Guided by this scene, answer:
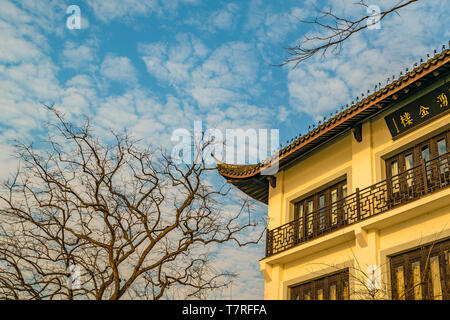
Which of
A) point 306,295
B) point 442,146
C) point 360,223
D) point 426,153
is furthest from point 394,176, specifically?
point 306,295

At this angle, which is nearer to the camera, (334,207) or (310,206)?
(334,207)

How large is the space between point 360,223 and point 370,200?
2.52ft

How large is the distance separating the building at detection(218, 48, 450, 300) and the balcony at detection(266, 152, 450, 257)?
0.02 metres

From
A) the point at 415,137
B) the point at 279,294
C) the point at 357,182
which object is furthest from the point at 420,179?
the point at 279,294

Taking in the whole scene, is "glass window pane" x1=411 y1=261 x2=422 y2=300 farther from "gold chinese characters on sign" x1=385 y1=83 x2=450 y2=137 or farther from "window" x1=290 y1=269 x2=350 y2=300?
"gold chinese characters on sign" x1=385 y1=83 x2=450 y2=137

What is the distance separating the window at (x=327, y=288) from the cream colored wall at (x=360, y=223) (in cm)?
18

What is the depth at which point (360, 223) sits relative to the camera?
426 inches

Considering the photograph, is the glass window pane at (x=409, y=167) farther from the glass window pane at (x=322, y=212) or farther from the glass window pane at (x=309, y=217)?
the glass window pane at (x=309, y=217)

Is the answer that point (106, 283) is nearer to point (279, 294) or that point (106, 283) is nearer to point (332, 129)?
point (279, 294)

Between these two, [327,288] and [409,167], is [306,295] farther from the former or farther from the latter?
[409,167]

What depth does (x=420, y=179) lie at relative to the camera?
9.91 m

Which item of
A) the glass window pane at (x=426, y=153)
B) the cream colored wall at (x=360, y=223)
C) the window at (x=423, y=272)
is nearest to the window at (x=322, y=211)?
the cream colored wall at (x=360, y=223)

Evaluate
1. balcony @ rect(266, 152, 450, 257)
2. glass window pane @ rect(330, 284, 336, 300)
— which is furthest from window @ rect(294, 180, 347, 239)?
glass window pane @ rect(330, 284, 336, 300)
